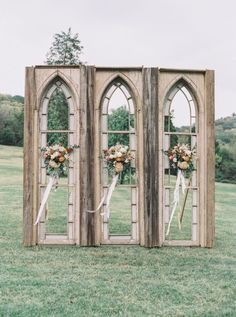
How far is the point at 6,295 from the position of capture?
5.15 m

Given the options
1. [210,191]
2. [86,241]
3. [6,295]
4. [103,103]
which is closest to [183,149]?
[210,191]

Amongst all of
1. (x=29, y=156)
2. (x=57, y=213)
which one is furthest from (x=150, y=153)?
(x=57, y=213)

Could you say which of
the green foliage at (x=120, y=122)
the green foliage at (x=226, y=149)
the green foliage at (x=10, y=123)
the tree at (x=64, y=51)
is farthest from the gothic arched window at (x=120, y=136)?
the green foliage at (x=226, y=149)

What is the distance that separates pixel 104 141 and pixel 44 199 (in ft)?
4.46

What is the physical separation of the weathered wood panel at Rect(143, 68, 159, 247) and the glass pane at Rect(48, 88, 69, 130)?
1.38m

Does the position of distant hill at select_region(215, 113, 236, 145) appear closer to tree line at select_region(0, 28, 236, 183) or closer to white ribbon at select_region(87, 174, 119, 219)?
tree line at select_region(0, 28, 236, 183)

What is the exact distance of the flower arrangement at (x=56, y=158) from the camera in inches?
314

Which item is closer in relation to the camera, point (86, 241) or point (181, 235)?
point (86, 241)

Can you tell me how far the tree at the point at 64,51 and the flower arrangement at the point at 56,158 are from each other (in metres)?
12.3

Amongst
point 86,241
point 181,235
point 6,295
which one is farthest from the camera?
point 181,235

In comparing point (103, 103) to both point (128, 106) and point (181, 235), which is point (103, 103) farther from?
point (181, 235)

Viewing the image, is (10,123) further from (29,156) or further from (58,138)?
(29,156)

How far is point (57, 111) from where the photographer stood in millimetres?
8445

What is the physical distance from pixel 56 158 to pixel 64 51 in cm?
1551
